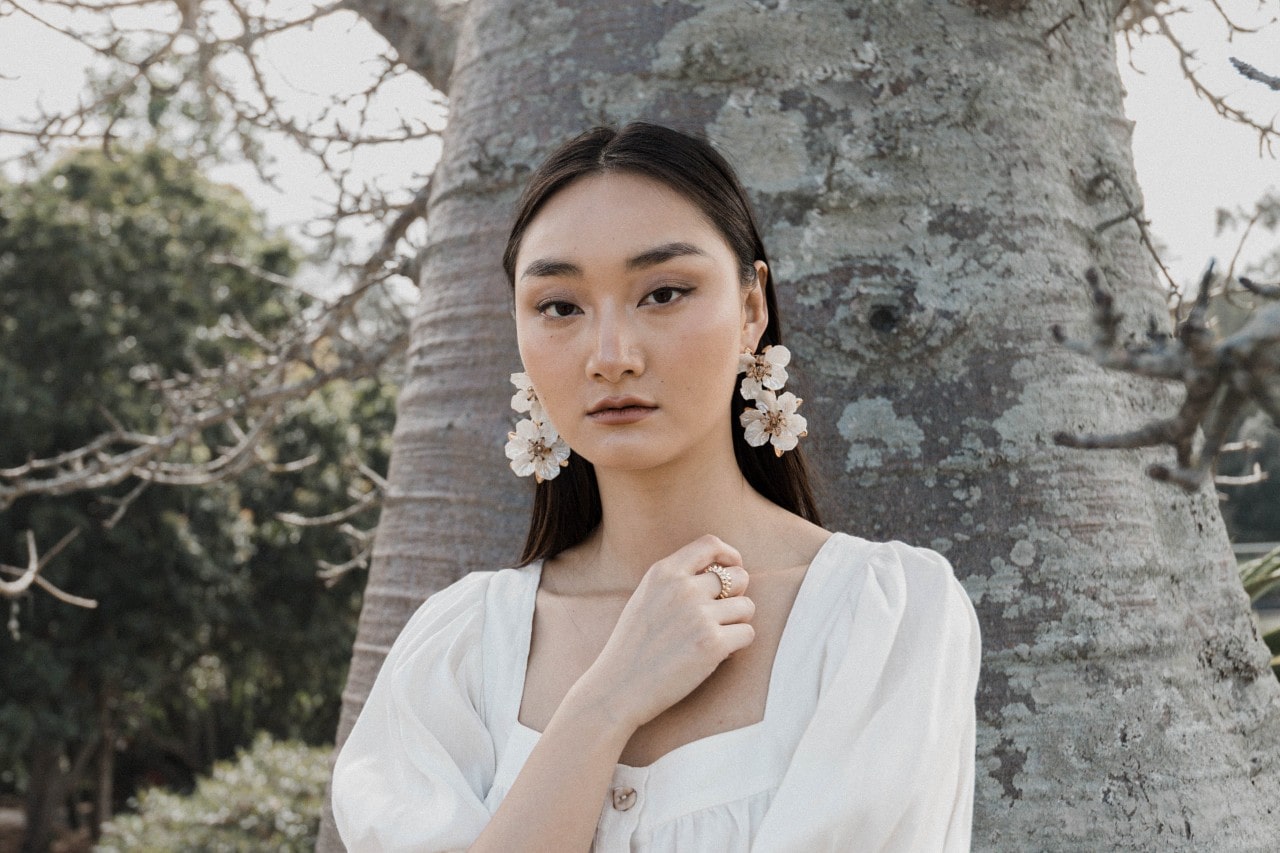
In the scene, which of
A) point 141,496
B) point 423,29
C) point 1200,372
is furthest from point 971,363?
point 141,496

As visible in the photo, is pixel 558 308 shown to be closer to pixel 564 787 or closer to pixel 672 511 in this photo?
pixel 672 511

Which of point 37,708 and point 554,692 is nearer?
point 554,692

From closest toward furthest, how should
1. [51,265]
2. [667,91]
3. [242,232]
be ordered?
[667,91], [51,265], [242,232]

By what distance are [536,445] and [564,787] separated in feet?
1.72

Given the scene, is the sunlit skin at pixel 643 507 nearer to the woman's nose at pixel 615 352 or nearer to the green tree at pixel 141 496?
the woman's nose at pixel 615 352

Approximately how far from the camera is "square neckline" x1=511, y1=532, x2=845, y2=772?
137 centimetres

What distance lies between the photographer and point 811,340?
77.9 inches

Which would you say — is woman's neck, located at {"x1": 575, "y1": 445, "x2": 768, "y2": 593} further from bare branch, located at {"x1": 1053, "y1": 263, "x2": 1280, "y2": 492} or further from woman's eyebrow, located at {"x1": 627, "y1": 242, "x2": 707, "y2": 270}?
bare branch, located at {"x1": 1053, "y1": 263, "x2": 1280, "y2": 492}

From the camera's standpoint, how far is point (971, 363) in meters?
1.94

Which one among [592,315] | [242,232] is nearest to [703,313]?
[592,315]

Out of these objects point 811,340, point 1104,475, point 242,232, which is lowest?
point 1104,475

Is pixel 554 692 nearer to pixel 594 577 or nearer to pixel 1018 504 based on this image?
pixel 594 577

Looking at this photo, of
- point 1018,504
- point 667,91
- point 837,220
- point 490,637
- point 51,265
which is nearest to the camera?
point 490,637

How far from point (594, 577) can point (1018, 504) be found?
70 centimetres
